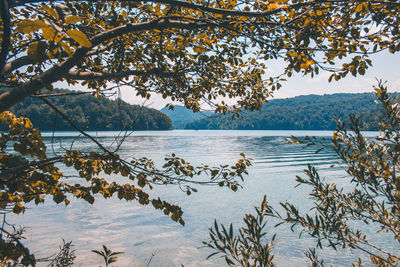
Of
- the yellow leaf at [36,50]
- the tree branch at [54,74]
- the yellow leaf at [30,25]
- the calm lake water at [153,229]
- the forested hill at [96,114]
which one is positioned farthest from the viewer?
the calm lake water at [153,229]

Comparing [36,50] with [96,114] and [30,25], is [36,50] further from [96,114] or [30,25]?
[96,114]

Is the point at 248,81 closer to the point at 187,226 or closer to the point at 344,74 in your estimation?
the point at 344,74

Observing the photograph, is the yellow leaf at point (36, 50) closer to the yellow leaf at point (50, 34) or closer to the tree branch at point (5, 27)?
the yellow leaf at point (50, 34)

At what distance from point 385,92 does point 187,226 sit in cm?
1072

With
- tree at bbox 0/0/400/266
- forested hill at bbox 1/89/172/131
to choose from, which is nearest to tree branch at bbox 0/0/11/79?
tree at bbox 0/0/400/266

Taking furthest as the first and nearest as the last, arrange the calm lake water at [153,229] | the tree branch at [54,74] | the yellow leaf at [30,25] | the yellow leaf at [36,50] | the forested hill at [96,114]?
the calm lake water at [153,229] → the forested hill at [96,114] → the tree branch at [54,74] → the yellow leaf at [36,50] → the yellow leaf at [30,25]

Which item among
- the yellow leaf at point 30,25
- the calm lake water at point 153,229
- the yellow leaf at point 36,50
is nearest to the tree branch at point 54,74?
the yellow leaf at point 36,50

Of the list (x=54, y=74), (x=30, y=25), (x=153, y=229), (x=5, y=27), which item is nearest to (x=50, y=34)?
(x=30, y=25)

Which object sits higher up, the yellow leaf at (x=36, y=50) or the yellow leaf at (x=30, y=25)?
the yellow leaf at (x=30, y=25)

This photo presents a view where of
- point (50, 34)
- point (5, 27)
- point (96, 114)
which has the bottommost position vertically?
point (96, 114)

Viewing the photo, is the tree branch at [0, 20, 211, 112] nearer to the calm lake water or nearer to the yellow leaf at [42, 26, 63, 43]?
the yellow leaf at [42, 26, 63, 43]

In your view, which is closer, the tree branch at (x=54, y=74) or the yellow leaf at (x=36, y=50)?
the yellow leaf at (x=36, y=50)

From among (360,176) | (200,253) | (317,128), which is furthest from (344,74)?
(317,128)

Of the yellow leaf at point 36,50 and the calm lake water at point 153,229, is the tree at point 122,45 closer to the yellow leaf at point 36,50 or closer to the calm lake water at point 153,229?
Result: the yellow leaf at point 36,50
